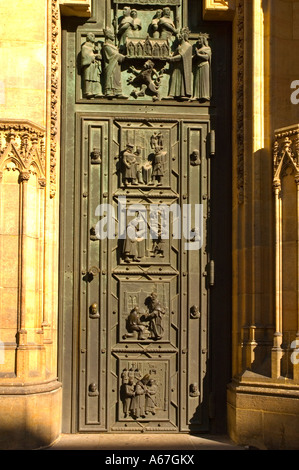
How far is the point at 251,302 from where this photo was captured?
32.3 feet

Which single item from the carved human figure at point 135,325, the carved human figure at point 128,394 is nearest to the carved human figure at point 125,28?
the carved human figure at point 135,325

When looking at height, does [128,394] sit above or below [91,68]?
below

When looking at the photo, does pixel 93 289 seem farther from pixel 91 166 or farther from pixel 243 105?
pixel 243 105

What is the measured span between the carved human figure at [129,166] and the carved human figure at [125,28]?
1638 mm

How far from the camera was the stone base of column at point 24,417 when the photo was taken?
9.02 metres

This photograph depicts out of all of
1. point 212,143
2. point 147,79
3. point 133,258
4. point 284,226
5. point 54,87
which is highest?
point 147,79

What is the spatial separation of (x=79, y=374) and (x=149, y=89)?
4.38 metres

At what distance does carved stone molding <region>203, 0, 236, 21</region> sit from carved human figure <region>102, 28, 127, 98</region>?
4.76ft

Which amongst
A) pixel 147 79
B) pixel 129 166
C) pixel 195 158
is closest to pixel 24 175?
pixel 129 166

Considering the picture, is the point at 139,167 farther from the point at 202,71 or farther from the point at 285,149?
the point at 285,149

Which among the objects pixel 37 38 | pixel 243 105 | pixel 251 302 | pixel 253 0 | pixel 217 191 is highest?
pixel 253 0

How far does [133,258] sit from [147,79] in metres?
2.71

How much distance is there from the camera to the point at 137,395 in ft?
33.1

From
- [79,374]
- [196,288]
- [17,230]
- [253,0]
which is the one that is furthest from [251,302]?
[253,0]
